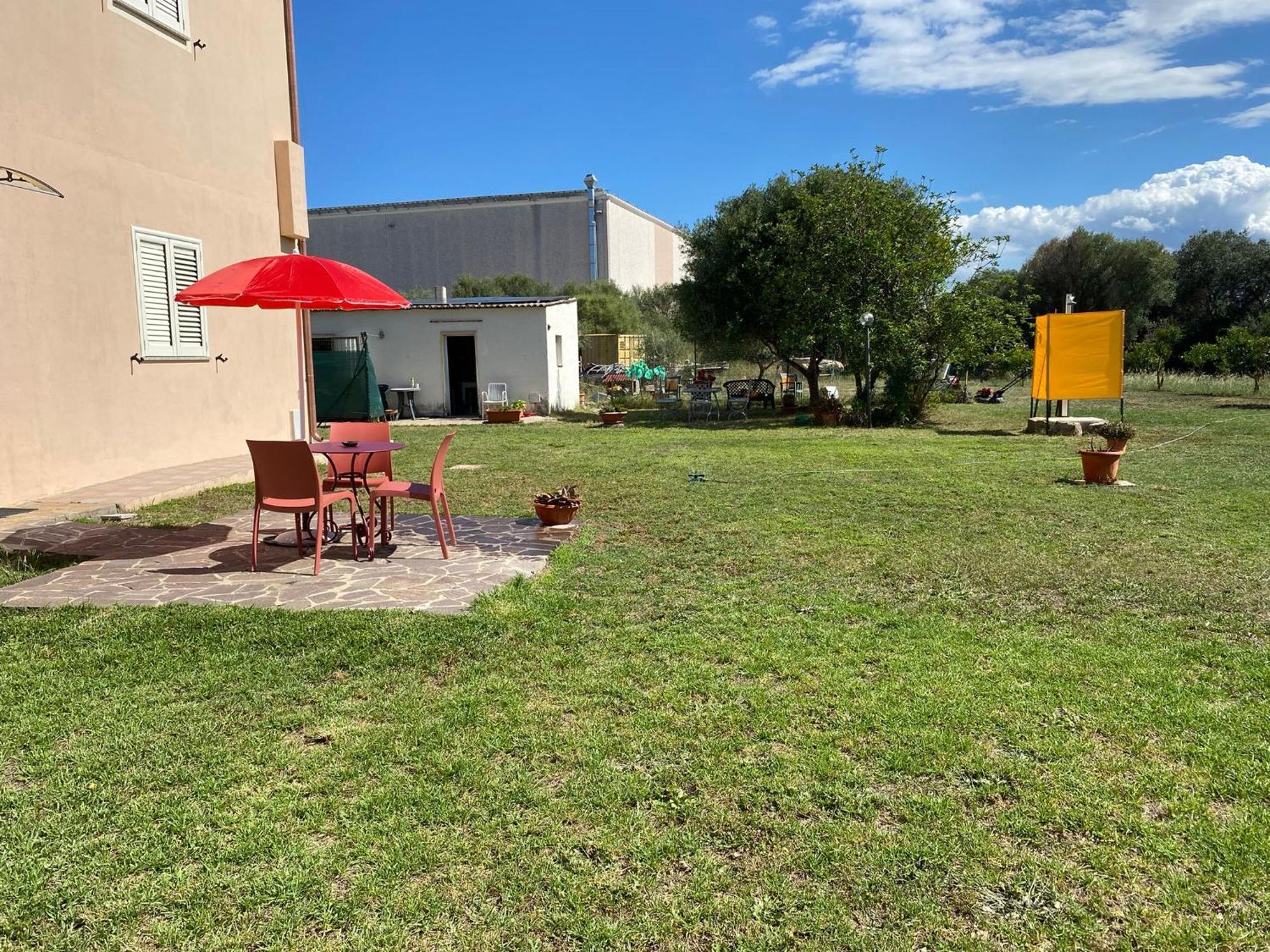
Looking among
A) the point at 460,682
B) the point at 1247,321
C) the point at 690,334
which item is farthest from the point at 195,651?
the point at 1247,321

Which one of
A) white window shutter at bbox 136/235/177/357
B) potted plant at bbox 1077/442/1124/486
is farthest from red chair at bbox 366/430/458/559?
potted plant at bbox 1077/442/1124/486

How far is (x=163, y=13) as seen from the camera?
895 cm

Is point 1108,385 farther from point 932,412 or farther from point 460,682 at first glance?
point 460,682

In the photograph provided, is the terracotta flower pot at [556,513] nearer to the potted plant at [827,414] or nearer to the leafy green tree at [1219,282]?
the potted plant at [827,414]

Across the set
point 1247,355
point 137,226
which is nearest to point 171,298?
point 137,226

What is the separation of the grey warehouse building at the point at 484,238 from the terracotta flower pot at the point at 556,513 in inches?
1770

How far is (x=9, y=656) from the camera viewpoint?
3963 mm

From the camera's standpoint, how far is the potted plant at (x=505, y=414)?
757 inches

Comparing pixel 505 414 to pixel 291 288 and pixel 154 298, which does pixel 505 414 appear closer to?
pixel 154 298

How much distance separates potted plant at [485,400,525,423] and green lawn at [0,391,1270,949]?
537 inches

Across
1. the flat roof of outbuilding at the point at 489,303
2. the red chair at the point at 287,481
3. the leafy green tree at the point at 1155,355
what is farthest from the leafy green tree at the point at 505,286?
the red chair at the point at 287,481

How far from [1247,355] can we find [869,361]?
41.8 feet

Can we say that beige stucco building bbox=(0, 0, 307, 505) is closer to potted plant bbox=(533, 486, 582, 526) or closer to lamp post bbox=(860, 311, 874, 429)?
potted plant bbox=(533, 486, 582, 526)

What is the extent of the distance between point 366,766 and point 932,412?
18967 mm
